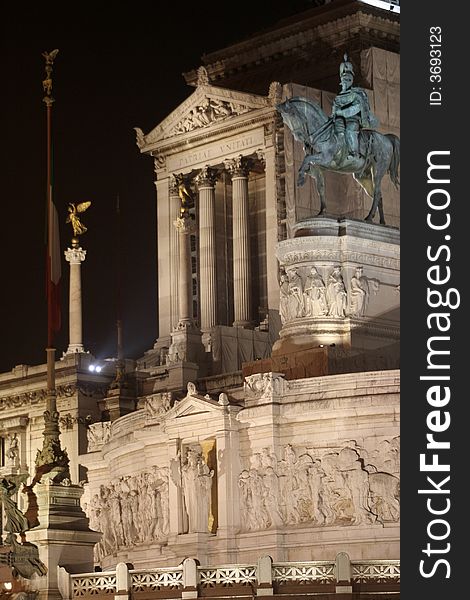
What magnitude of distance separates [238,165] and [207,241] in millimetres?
3555

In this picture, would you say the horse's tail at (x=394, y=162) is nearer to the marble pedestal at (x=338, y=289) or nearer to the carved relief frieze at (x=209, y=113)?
the marble pedestal at (x=338, y=289)

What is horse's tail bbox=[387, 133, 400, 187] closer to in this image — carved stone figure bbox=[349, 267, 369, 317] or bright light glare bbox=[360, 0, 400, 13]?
carved stone figure bbox=[349, 267, 369, 317]

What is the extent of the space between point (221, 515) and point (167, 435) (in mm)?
3224

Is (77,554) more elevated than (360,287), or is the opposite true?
(360,287)

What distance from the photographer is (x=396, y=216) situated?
78.1 metres

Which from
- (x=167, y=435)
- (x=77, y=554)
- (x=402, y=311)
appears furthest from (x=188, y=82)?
(x=402, y=311)

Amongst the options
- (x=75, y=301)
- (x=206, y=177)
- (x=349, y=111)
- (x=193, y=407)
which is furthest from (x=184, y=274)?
(x=193, y=407)

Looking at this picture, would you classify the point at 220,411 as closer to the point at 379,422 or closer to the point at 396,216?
the point at 379,422

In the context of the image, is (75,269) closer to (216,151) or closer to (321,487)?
(216,151)

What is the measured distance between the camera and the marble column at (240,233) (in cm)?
8462

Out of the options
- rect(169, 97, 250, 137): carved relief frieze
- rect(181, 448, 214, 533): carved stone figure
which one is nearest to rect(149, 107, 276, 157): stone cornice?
rect(169, 97, 250, 137): carved relief frieze

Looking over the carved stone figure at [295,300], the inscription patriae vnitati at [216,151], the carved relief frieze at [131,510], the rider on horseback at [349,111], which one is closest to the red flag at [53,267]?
the carved relief frieze at [131,510]

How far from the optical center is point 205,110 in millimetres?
85438

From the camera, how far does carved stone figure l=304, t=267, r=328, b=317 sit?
62.8 m
